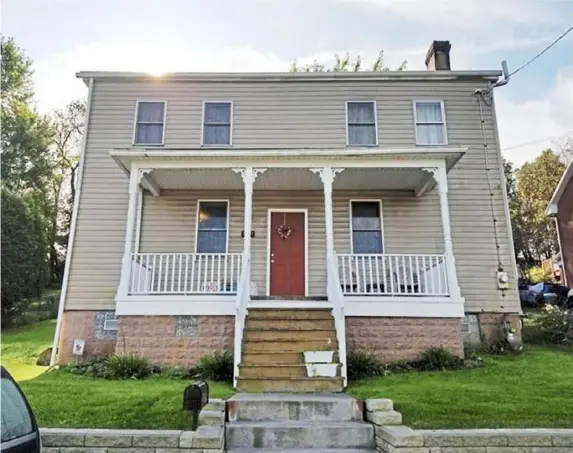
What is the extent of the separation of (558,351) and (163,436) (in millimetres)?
8668

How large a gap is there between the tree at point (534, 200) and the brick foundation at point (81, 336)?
994 inches

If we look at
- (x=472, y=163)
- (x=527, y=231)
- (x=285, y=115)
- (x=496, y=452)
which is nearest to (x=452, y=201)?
(x=472, y=163)

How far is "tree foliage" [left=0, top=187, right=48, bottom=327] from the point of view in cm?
1217

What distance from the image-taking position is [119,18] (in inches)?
193

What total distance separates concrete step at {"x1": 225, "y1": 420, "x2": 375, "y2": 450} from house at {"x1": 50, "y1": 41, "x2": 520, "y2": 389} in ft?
6.45

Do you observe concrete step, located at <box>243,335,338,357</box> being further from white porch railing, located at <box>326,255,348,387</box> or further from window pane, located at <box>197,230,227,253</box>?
window pane, located at <box>197,230,227,253</box>

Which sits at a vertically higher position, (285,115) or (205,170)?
(285,115)

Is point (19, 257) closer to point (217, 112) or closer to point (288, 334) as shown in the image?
point (217, 112)

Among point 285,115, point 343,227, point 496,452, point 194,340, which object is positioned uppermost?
point 285,115

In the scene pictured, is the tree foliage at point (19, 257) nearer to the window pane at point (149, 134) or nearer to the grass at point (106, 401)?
the window pane at point (149, 134)

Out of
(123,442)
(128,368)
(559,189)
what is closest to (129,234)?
(128,368)

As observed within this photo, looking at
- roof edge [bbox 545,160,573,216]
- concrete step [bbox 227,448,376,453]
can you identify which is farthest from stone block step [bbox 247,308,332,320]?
roof edge [bbox 545,160,573,216]

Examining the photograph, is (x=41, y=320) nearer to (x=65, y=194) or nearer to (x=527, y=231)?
(x=65, y=194)

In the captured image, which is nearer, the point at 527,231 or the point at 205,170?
the point at 205,170
